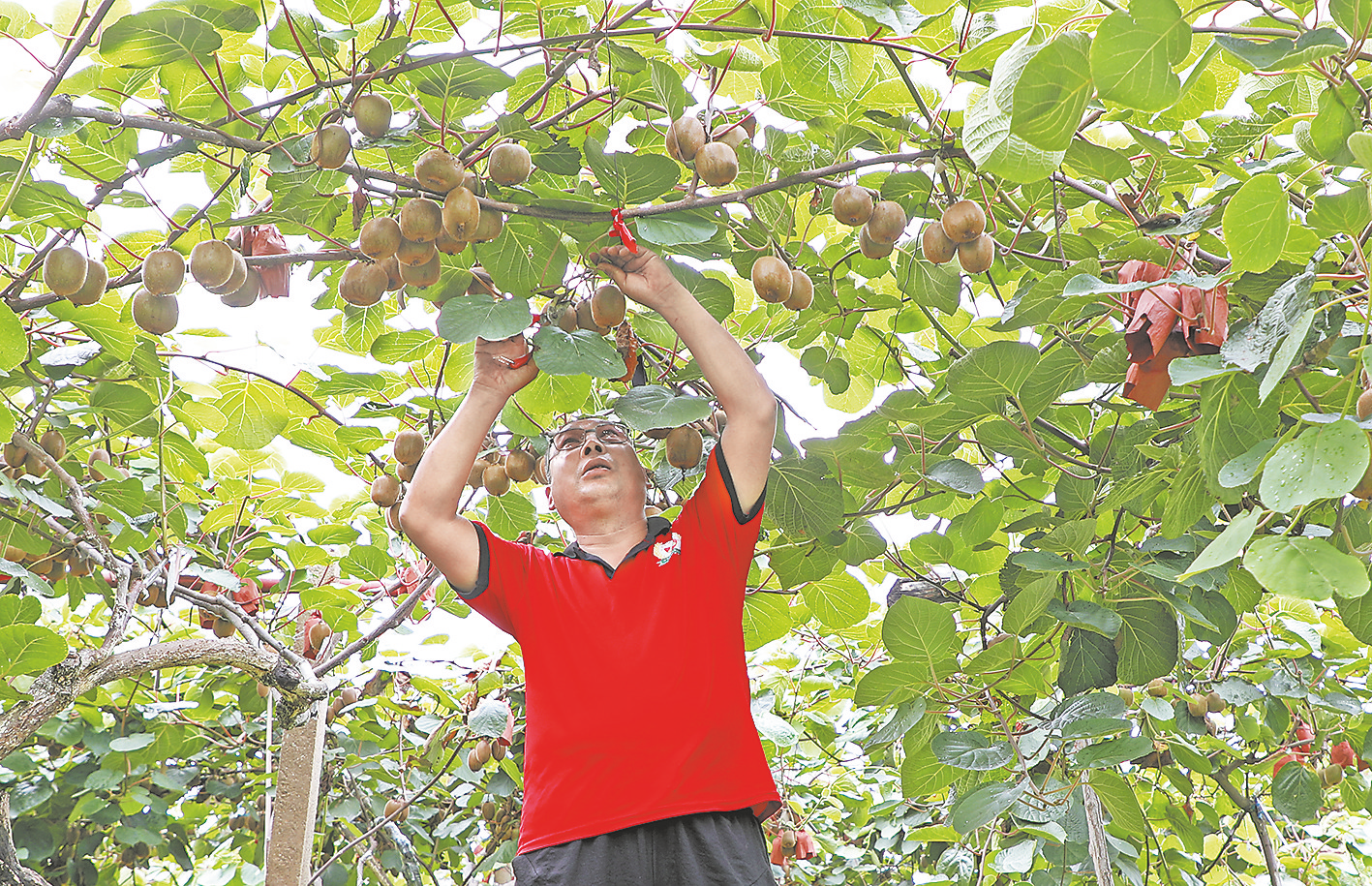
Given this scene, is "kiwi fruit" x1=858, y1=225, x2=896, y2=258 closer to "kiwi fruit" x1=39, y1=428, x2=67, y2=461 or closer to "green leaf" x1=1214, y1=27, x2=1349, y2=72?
"green leaf" x1=1214, y1=27, x2=1349, y2=72

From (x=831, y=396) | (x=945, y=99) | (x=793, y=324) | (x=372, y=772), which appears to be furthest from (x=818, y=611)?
(x=372, y=772)

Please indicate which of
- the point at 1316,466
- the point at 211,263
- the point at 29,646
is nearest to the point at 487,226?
the point at 211,263

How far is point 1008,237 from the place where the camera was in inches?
70.7

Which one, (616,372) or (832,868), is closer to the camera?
(616,372)

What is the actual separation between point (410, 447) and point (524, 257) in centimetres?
58

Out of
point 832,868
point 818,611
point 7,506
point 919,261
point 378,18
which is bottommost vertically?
point 832,868

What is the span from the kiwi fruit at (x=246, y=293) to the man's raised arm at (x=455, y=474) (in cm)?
35

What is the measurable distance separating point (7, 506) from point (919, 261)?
78.2 inches

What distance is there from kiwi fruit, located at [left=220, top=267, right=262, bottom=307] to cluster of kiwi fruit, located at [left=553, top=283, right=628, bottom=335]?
1.54 ft

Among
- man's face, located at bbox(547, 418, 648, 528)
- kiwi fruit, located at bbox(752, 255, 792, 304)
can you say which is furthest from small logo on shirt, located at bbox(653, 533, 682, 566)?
kiwi fruit, located at bbox(752, 255, 792, 304)

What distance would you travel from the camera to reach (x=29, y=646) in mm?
1974

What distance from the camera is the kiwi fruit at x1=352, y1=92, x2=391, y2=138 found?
1.35 m

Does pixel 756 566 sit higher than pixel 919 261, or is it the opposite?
pixel 919 261

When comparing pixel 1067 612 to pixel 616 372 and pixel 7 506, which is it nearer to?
pixel 616 372
